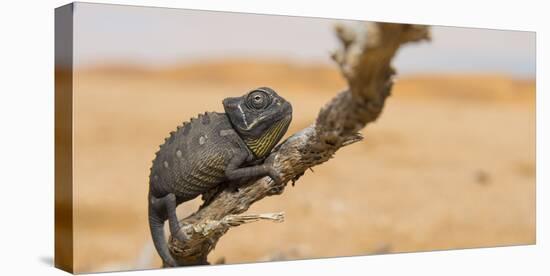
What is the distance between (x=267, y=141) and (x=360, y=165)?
3698 millimetres

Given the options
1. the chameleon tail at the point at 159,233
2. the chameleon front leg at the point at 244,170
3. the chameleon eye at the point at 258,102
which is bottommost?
the chameleon tail at the point at 159,233

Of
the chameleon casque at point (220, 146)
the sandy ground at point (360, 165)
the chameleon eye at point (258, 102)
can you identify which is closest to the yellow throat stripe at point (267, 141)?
the chameleon casque at point (220, 146)

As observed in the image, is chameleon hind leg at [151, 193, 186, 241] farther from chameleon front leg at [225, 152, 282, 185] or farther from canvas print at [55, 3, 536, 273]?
chameleon front leg at [225, 152, 282, 185]

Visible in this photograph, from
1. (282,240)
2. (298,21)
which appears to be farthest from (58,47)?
(282,240)

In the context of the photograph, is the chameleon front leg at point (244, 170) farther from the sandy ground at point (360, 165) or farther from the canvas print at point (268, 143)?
the sandy ground at point (360, 165)

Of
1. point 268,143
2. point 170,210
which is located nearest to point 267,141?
point 268,143

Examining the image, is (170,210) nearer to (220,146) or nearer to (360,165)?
(220,146)

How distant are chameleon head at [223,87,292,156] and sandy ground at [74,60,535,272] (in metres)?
1.62

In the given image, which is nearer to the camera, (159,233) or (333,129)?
(333,129)

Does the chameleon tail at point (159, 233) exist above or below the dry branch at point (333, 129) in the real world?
below

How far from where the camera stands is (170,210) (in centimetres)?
521

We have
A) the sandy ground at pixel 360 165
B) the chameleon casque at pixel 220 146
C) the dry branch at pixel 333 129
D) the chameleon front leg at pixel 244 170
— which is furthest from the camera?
the sandy ground at pixel 360 165

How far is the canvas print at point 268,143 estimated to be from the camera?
515cm

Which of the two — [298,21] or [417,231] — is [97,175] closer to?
[298,21]
